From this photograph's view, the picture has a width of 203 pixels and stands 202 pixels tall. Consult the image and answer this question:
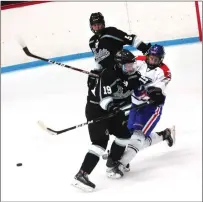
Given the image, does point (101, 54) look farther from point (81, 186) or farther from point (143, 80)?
point (81, 186)

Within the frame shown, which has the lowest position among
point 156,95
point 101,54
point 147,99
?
point 147,99

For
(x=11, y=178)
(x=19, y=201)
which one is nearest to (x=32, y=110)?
(x=11, y=178)

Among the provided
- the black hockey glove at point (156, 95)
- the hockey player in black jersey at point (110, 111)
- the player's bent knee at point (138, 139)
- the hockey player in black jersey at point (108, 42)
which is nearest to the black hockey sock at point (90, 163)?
the hockey player in black jersey at point (110, 111)

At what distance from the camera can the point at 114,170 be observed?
2.79 metres

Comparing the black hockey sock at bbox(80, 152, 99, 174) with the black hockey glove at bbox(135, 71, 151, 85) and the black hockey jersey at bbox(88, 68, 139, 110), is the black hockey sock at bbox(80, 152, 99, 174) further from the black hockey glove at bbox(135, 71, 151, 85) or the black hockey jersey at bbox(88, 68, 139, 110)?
the black hockey glove at bbox(135, 71, 151, 85)

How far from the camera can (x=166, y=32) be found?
559 cm

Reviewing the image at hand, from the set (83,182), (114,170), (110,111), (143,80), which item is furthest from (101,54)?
(83,182)

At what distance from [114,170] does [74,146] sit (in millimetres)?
→ 650

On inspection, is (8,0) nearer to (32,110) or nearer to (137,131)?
(32,110)

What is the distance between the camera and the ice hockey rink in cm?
264

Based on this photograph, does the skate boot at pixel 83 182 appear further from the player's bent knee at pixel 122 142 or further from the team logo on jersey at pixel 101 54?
the team logo on jersey at pixel 101 54

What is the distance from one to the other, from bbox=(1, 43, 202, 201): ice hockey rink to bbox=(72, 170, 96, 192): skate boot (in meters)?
0.03

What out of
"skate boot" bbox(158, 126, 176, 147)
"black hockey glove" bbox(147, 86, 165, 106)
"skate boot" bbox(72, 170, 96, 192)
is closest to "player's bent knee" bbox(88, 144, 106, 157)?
"skate boot" bbox(72, 170, 96, 192)

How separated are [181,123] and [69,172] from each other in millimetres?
991
